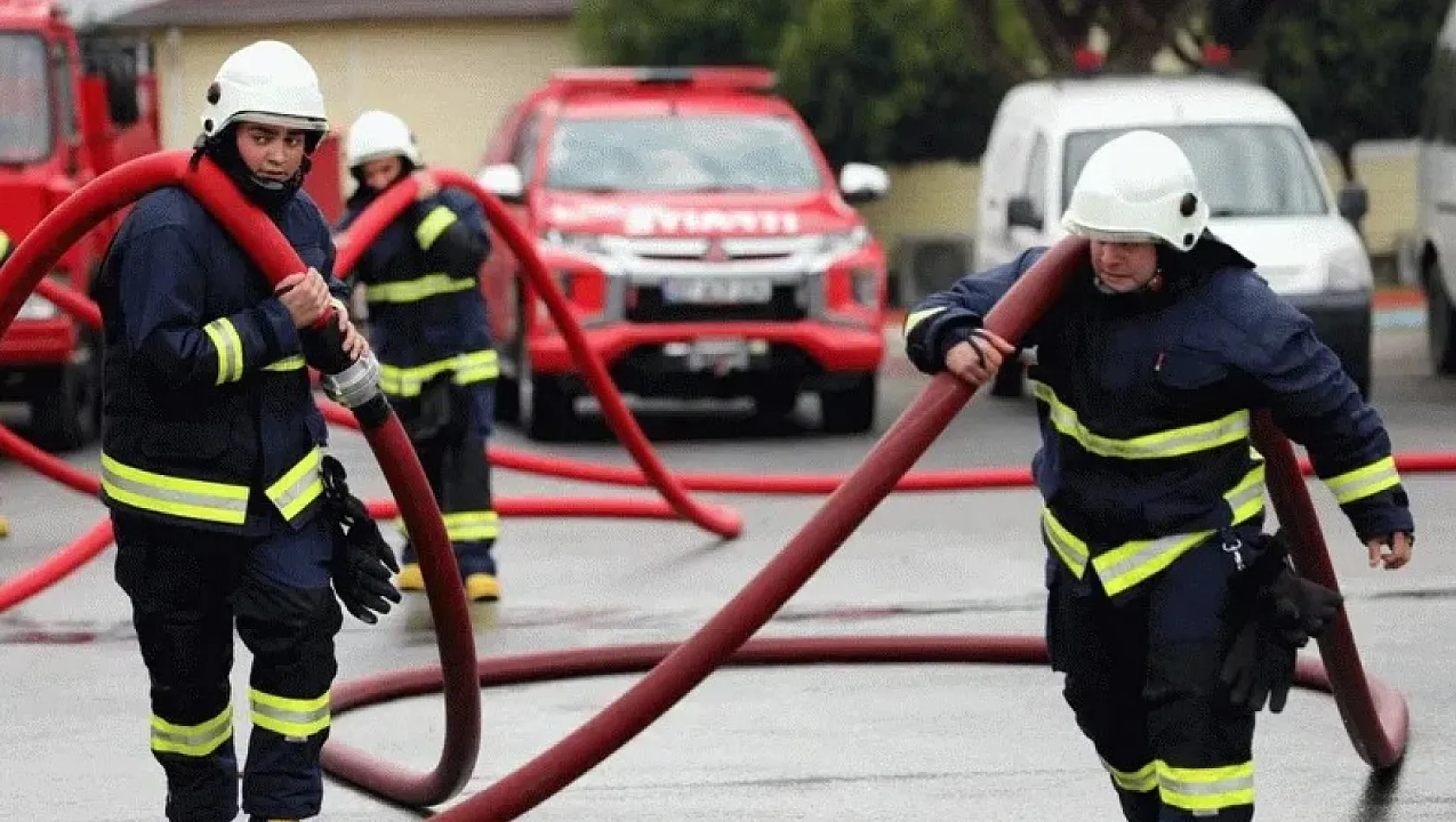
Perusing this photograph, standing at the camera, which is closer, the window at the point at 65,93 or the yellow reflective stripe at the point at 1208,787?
the yellow reflective stripe at the point at 1208,787

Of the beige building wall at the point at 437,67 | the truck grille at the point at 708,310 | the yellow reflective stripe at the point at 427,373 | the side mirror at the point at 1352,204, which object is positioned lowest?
the beige building wall at the point at 437,67

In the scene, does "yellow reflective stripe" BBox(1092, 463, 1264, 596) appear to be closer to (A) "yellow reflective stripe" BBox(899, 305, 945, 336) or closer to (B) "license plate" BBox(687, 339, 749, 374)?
(A) "yellow reflective stripe" BBox(899, 305, 945, 336)

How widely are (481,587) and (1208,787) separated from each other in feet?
17.2

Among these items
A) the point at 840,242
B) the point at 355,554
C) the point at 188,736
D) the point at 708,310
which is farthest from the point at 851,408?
the point at 188,736

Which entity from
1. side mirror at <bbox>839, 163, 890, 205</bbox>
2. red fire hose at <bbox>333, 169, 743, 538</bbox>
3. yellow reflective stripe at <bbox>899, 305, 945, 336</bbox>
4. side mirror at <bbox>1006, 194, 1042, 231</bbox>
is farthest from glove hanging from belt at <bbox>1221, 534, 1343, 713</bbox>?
side mirror at <bbox>839, 163, 890, 205</bbox>

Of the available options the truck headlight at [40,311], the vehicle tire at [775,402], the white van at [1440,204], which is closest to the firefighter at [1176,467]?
the truck headlight at [40,311]

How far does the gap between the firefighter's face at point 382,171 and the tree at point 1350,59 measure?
20731 millimetres

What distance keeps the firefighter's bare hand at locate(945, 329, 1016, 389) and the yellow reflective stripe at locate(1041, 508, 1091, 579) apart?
0.32 metres

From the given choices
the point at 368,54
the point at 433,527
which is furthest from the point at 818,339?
the point at 368,54

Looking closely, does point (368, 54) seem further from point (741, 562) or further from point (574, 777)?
point (574, 777)

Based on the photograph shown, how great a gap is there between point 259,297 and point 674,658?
1131mm

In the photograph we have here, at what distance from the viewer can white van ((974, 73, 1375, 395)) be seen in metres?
16.1

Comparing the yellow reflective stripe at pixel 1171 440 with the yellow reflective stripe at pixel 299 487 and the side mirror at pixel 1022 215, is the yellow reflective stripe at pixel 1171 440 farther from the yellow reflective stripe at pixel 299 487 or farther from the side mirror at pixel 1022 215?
the side mirror at pixel 1022 215

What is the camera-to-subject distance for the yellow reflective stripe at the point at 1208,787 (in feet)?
19.8
